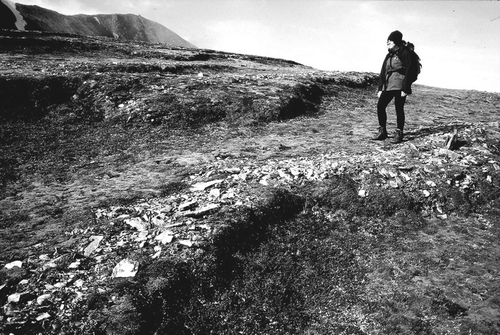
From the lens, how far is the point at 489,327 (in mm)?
3242

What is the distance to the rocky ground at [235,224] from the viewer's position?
3.35 m

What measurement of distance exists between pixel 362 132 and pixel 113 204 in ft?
22.6

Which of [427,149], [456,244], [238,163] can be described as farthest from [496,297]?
[238,163]

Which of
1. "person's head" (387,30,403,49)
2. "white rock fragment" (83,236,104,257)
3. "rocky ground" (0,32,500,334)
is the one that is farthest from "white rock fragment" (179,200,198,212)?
"person's head" (387,30,403,49)

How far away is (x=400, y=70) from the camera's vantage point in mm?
6535

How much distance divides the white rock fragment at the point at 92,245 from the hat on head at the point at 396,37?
683 cm

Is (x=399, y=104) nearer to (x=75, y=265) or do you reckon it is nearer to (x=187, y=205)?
(x=187, y=205)

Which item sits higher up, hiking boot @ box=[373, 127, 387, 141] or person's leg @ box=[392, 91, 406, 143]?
person's leg @ box=[392, 91, 406, 143]

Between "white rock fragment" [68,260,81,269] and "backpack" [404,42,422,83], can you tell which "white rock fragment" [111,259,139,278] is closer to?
"white rock fragment" [68,260,81,269]

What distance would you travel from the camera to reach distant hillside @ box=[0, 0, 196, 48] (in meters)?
73.1

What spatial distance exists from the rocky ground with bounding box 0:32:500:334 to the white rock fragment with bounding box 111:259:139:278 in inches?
0.7

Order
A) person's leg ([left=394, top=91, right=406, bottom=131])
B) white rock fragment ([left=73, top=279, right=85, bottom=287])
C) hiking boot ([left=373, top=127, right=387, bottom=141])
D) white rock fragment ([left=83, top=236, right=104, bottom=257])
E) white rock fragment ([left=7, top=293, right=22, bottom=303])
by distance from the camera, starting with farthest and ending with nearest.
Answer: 1. hiking boot ([left=373, top=127, right=387, bottom=141])
2. person's leg ([left=394, top=91, right=406, bottom=131])
3. white rock fragment ([left=83, top=236, right=104, bottom=257])
4. white rock fragment ([left=73, top=279, right=85, bottom=287])
5. white rock fragment ([left=7, top=293, right=22, bottom=303])

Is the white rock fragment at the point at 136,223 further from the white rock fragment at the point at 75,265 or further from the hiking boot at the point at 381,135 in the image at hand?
the hiking boot at the point at 381,135

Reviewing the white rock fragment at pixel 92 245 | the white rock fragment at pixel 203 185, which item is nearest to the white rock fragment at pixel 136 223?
the white rock fragment at pixel 92 245
